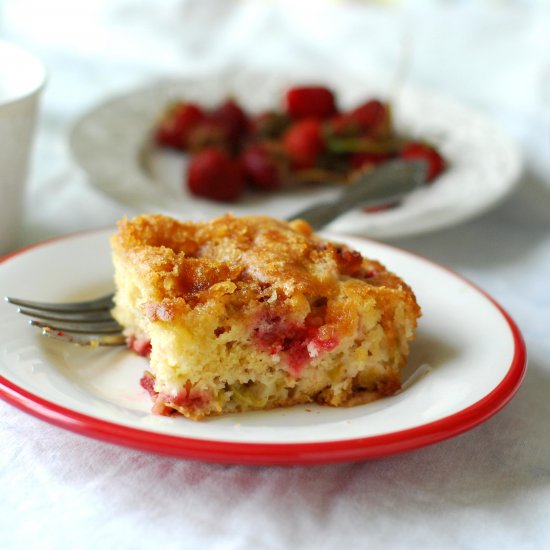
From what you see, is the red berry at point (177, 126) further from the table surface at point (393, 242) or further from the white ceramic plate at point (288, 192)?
the table surface at point (393, 242)

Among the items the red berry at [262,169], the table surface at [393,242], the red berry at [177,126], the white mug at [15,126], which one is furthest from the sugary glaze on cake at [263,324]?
the red berry at [177,126]

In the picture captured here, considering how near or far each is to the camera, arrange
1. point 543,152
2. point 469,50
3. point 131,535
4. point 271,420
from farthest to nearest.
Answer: point 469,50, point 543,152, point 271,420, point 131,535

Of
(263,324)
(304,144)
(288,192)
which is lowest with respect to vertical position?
(288,192)

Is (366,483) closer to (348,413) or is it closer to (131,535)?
(348,413)

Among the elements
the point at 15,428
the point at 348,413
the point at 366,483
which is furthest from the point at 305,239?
the point at 15,428

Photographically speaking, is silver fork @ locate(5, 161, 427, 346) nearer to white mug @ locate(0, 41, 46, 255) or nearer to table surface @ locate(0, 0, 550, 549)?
table surface @ locate(0, 0, 550, 549)

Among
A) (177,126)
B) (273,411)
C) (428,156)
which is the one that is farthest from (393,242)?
(273,411)

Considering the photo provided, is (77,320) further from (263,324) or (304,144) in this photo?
(304,144)
